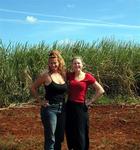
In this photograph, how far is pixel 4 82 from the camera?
15.6 m

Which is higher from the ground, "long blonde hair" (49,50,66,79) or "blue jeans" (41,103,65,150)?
"long blonde hair" (49,50,66,79)

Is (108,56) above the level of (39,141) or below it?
above

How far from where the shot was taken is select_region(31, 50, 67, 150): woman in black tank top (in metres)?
7.19

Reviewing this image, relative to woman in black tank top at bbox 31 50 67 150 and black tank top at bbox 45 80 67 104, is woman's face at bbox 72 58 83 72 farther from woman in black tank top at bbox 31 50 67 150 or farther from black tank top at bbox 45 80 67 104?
black tank top at bbox 45 80 67 104

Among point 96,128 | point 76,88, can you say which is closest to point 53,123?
point 76,88

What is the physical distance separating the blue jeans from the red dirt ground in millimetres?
1477

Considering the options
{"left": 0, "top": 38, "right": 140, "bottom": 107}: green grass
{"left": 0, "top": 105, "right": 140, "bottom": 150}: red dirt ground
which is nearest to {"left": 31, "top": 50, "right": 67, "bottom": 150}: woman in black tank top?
{"left": 0, "top": 105, "right": 140, "bottom": 150}: red dirt ground

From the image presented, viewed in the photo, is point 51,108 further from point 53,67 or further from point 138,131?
point 138,131

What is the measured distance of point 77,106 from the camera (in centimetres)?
743

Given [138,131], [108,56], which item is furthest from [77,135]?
[108,56]

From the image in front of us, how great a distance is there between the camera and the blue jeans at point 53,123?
23.6ft

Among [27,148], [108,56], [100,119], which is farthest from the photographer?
[108,56]

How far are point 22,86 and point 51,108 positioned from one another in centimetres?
867

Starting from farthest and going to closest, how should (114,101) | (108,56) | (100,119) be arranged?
(108,56) < (114,101) < (100,119)
